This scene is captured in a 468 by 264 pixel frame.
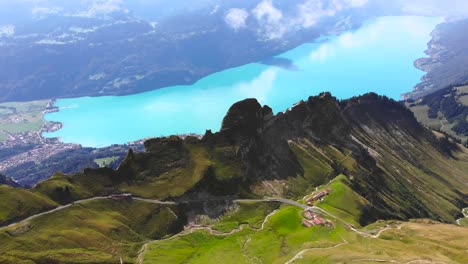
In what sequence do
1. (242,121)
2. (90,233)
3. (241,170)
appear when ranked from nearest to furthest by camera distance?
(90,233) < (241,170) < (242,121)

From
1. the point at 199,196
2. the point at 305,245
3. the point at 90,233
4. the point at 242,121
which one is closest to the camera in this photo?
the point at 90,233

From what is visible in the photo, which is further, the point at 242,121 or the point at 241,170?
the point at 242,121

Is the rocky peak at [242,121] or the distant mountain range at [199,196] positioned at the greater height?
the rocky peak at [242,121]

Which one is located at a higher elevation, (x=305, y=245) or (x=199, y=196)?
(x=199, y=196)

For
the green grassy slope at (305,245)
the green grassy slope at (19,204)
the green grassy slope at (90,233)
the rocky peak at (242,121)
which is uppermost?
the rocky peak at (242,121)

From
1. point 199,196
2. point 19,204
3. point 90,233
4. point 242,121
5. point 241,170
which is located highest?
point 242,121

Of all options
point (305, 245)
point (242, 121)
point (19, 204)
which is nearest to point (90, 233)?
point (19, 204)

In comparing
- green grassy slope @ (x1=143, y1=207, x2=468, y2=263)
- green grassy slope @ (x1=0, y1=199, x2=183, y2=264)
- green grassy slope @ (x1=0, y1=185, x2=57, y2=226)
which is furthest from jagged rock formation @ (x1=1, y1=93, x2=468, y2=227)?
green grassy slope @ (x1=143, y1=207, x2=468, y2=263)

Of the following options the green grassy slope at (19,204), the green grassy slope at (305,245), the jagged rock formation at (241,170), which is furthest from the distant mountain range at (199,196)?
the green grassy slope at (305,245)

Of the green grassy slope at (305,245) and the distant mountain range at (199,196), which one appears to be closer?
the green grassy slope at (305,245)

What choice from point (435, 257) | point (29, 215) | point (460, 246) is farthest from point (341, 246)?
point (29, 215)

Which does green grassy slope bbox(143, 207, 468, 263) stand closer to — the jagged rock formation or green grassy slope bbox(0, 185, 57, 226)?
the jagged rock formation

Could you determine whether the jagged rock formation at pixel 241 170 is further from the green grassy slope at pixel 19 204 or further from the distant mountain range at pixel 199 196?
the green grassy slope at pixel 19 204

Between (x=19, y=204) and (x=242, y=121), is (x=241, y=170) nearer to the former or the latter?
(x=242, y=121)
